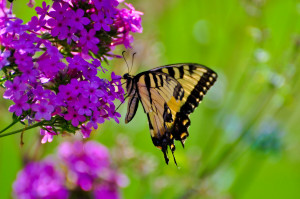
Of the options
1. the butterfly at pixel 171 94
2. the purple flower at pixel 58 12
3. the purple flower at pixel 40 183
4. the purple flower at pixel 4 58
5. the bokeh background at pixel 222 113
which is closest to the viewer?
the purple flower at pixel 4 58

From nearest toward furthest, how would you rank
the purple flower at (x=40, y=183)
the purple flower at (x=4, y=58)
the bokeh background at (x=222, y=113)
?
the purple flower at (x=4, y=58)
the purple flower at (x=40, y=183)
the bokeh background at (x=222, y=113)

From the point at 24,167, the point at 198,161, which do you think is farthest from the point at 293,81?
the point at 24,167

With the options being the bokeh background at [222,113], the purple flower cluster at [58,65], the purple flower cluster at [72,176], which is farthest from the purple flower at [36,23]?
the purple flower cluster at [72,176]

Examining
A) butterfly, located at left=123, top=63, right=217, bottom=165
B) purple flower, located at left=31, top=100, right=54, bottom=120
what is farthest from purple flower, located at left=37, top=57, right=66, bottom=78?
butterfly, located at left=123, top=63, right=217, bottom=165

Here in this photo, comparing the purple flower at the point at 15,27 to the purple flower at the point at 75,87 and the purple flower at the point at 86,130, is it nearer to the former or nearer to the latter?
the purple flower at the point at 75,87

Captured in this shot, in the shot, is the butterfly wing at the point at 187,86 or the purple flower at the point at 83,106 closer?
the purple flower at the point at 83,106

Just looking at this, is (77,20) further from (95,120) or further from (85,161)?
(85,161)
